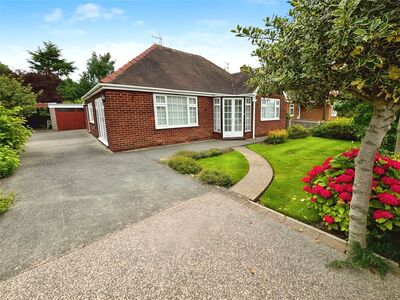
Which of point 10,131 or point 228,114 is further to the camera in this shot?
point 228,114

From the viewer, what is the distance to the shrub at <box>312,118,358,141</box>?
1064 centimetres

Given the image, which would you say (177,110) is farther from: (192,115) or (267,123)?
(267,123)

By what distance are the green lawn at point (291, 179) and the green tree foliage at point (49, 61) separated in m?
38.6

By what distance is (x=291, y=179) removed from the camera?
199 inches

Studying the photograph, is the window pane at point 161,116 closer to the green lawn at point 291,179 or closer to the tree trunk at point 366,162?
the green lawn at point 291,179

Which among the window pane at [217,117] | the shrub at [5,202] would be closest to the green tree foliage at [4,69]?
the window pane at [217,117]

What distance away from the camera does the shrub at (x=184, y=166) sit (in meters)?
5.67

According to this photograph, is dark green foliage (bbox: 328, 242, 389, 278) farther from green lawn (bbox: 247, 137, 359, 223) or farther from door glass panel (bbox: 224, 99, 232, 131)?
door glass panel (bbox: 224, 99, 232, 131)

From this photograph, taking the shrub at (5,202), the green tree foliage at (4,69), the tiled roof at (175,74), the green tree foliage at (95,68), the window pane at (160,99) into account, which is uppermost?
the green tree foliage at (95,68)

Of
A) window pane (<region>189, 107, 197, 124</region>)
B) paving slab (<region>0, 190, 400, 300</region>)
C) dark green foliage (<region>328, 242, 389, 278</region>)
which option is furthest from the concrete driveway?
window pane (<region>189, 107, 197, 124</region>)

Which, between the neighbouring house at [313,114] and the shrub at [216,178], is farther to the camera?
the neighbouring house at [313,114]

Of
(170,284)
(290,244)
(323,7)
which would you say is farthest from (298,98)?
(170,284)

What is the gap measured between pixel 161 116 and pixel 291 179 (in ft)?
22.6

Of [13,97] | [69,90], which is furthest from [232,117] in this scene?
[69,90]
